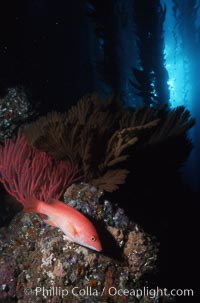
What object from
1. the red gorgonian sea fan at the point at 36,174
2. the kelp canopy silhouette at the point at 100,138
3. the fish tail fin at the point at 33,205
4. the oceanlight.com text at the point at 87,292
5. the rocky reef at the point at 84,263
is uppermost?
the kelp canopy silhouette at the point at 100,138

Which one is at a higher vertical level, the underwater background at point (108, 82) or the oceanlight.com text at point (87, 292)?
the underwater background at point (108, 82)

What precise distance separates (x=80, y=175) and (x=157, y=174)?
153cm

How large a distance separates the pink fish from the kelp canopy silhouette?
80 centimetres

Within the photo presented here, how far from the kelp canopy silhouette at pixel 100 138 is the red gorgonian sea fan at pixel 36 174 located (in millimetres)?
157

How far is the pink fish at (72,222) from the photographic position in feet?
8.21

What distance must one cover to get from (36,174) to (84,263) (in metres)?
1.39

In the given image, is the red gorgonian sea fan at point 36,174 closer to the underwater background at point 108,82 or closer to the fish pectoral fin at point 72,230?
the underwater background at point 108,82

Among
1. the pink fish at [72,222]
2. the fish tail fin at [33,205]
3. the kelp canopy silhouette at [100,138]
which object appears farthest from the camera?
the kelp canopy silhouette at [100,138]

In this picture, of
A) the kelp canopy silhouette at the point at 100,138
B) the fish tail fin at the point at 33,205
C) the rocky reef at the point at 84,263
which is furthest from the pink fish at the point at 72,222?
the kelp canopy silhouette at the point at 100,138

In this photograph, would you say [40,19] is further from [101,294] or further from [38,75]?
[101,294]

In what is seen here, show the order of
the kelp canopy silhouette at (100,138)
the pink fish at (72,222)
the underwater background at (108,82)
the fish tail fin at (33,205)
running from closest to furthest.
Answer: the pink fish at (72,222), the fish tail fin at (33,205), the kelp canopy silhouette at (100,138), the underwater background at (108,82)

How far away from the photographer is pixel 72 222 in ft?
8.53

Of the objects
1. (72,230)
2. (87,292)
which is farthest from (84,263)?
(72,230)

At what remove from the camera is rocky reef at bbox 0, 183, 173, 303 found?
2.99 meters
